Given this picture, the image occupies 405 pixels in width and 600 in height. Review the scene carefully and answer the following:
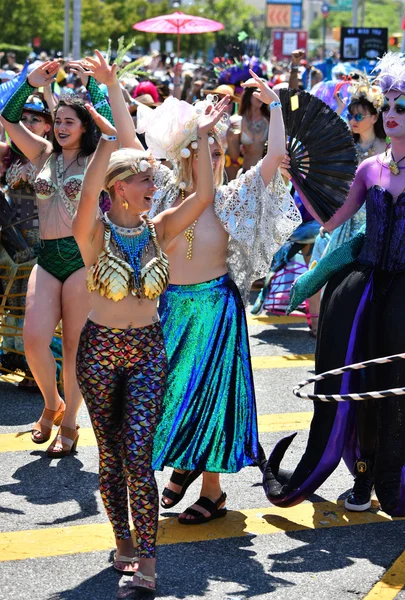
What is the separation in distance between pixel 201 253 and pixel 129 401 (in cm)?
109

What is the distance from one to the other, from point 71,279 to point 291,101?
1.60m

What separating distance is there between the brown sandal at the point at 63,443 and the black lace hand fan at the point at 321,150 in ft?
6.43

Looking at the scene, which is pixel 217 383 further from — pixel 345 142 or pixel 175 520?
pixel 345 142

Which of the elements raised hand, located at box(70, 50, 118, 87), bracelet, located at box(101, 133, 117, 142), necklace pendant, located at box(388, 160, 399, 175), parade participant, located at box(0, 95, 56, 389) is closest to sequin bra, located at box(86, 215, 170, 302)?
bracelet, located at box(101, 133, 117, 142)

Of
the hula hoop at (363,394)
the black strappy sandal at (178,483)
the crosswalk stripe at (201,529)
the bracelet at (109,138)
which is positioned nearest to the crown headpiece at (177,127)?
the bracelet at (109,138)

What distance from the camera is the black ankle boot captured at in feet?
17.6

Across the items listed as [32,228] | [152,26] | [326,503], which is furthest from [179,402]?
[152,26]

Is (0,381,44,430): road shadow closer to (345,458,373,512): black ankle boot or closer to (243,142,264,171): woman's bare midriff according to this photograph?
(345,458,373,512): black ankle boot

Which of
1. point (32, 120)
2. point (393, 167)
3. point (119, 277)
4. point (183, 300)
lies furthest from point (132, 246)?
point (32, 120)

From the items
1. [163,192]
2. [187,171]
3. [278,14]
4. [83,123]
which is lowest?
[163,192]

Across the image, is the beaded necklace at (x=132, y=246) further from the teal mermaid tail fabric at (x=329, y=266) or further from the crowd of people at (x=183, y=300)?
the teal mermaid tail fabric at (x=329, y=266)

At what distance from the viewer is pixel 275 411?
7152mm

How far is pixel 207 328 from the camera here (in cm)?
513

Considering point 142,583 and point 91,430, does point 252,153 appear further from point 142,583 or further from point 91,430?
point 142,583
